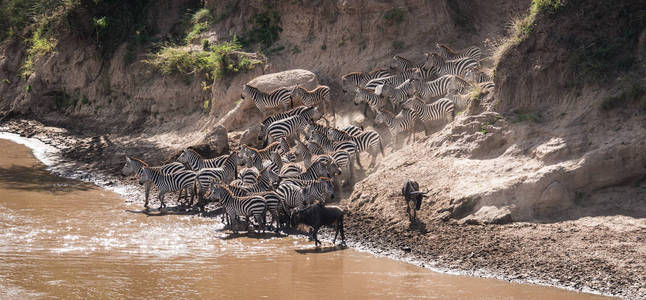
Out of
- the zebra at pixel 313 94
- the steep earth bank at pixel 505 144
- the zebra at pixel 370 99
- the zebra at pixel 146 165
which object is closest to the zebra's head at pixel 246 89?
the steep earth bank at pixel 505 144

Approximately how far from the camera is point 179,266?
11.1 meters

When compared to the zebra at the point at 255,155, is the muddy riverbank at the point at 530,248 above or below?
below

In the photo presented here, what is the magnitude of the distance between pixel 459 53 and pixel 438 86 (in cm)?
183

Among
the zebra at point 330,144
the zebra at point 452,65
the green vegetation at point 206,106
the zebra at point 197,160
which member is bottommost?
the zebra at point 197,160

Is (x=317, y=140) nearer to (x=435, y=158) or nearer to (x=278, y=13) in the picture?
(x=435, y=158)

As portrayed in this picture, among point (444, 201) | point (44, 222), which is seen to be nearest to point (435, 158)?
point (444, 201)

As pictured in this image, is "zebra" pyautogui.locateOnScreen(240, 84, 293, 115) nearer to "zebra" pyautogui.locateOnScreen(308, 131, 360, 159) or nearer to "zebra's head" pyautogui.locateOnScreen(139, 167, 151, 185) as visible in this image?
"zebra" pyautogui.locateOnScreen(308, 131, 360, 159)

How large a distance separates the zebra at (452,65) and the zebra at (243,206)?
690 centimetres

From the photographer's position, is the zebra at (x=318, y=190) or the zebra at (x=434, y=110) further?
the zebra at (x=434, y=110)

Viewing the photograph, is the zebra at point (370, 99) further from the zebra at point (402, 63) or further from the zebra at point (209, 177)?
the zebra at point (209, 177)

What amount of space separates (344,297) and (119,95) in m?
16.3

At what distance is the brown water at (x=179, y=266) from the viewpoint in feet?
32.6

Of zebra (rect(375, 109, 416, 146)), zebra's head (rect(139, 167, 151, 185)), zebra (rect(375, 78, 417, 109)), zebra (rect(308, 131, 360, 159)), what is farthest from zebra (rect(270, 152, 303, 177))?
zebra (rect(375, 78, 417, 109))

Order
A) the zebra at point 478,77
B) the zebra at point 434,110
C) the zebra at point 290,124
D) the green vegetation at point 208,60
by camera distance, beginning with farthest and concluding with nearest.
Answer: the green vegetation at point 208,60, the zebra at point 290,124, the zebra at point 478,77, the zebra at point 434,110
